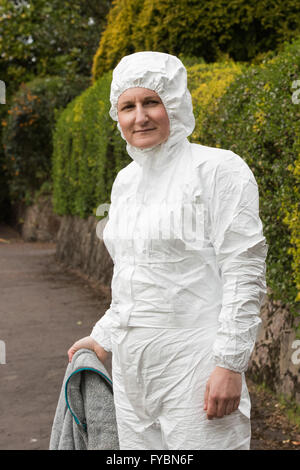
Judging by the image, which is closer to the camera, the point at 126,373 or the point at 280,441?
the point at 126,373

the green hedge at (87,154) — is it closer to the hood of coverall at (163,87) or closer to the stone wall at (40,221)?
the stone wall at (40,221)

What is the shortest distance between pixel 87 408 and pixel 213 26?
7.82 m

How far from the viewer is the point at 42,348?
6.51 metres

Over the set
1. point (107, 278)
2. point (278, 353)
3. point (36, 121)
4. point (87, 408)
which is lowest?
point (107, 278)

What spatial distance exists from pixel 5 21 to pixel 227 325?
795 inches

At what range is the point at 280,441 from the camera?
4.05 m

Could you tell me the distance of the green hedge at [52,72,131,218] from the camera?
9.26m

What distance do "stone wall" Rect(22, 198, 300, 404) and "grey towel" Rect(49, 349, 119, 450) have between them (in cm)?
249

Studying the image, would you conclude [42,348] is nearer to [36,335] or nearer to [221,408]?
[36,335]

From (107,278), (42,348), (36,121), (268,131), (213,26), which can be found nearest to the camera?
(268,131)

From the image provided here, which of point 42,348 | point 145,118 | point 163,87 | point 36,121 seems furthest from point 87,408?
point 36,121

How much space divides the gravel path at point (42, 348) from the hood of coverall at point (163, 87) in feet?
8.65

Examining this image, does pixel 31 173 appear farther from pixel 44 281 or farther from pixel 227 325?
pixel 227 325
